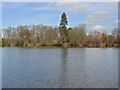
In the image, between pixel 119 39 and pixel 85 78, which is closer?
pixel 85 78

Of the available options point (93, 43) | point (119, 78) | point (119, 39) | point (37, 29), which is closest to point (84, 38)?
point (93, 43)

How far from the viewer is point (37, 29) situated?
9131 cm

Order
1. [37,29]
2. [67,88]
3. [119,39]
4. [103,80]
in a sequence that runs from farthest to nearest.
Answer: [37,29]
[119,39]
[103,80]
[67,88]

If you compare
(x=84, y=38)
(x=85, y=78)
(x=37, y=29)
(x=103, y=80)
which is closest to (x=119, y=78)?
(x=103, y=80)

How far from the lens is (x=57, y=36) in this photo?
87062mm

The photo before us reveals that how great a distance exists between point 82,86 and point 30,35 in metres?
82.6

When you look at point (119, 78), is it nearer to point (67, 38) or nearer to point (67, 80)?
point (67, 80)

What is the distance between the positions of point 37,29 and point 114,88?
82011 millimetres

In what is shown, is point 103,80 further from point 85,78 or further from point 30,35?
point 30,35

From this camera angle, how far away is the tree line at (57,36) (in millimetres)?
82750

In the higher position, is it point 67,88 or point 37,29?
point 37,29

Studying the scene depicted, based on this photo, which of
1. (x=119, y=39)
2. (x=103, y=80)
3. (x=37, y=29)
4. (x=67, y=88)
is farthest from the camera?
(x=37, y=29)

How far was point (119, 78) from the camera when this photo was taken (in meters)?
14.2

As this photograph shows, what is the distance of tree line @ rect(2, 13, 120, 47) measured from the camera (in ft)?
271
